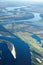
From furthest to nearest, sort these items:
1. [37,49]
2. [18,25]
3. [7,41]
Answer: [18,25]
[7,41]
[37,49]

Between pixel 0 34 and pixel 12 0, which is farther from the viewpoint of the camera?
pixel 12 0

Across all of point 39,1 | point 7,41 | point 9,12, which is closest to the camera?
point 7,41

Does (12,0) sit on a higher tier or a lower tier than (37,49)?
higher

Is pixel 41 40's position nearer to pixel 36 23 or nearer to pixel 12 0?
pixel 36 23

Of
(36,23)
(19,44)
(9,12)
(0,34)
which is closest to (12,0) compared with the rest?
(9,12)

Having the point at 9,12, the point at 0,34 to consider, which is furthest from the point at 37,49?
the point at 9,12

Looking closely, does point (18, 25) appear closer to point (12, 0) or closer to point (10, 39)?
point (10, 39)

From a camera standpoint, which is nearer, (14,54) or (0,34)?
(14,54)

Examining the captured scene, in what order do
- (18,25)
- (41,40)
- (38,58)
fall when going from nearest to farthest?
(38,58), (41,40), (18,25)

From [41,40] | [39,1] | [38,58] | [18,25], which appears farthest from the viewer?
[39,1]
